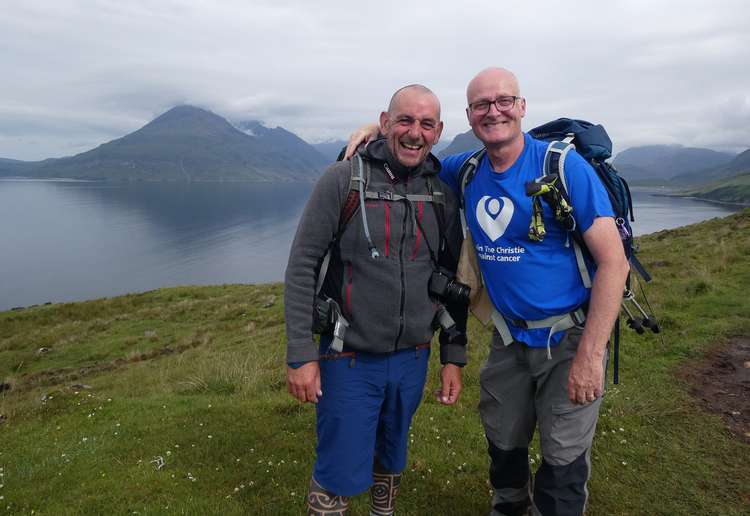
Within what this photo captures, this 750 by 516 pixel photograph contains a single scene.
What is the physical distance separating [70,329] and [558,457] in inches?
1244

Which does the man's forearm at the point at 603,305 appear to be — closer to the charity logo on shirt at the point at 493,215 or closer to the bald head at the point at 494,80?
the charity logo on shirt at the point at 493,215

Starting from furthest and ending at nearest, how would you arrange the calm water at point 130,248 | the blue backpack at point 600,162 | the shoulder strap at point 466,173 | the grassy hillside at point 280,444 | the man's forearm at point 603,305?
the calm water at point 130,248
the grassy hillside at point 280,444
the shoulder strap at point 466,173
the blue backpack at point 600,162
the man's forearm at point 603,305

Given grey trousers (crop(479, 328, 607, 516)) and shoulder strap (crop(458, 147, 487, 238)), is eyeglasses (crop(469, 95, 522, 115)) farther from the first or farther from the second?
grey trousers (crop(479, 328, 607, 516))

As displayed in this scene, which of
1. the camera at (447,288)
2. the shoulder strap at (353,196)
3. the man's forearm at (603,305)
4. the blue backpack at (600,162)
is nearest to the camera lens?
the man's forearm at (603,305)

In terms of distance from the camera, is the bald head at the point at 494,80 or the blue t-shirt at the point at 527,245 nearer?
the blue t-shirt at the point at 527,245

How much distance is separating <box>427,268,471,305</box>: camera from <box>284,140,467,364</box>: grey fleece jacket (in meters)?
0.09

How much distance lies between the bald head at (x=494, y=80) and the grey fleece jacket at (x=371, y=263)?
0.76m

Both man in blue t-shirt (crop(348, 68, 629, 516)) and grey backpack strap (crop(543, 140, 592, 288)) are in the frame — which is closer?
man in blue t-shirt (crop(348, 68, 629, 516))

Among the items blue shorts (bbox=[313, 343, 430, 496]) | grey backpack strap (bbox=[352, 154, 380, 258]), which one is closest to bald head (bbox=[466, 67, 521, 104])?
grey backpack strap (bbox=[352, 154, 380, 258])

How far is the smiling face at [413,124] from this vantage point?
12.2ft

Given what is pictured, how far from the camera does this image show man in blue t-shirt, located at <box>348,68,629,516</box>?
342cm

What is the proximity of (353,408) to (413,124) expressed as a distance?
2368 millimetres

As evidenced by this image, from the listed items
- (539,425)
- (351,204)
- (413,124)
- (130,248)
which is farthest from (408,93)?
(130,248)

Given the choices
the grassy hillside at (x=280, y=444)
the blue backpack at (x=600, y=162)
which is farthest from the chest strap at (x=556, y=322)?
the grassy hillside at (x=280, y=444)
